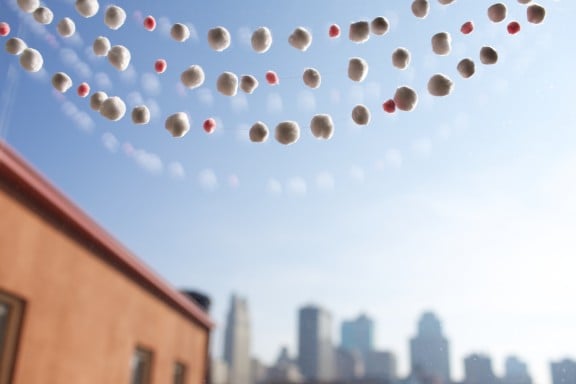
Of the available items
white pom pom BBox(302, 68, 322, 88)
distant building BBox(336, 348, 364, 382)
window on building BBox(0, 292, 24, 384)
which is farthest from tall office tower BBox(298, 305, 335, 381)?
white pom pom BBox(302, 68, 322, 88)

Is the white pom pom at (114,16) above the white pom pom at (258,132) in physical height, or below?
above

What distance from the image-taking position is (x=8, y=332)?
244 inches

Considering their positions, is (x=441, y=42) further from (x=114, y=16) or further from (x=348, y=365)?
(x=348, y=365)

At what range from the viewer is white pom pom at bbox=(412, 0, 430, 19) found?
8.96 ft

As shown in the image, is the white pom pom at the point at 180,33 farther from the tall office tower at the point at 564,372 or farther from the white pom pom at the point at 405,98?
the tall office tower at the point at 564,372

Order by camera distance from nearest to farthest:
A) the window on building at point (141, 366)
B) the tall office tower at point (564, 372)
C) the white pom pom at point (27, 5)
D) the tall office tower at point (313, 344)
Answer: the white pom pom at point (27, 5) → the window on building at point (141, 366) → the tall office tower at point (564, 372) → the tall office tower at point (313, 344)

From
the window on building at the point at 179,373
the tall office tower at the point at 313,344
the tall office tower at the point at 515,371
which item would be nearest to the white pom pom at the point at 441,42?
the window on building at the point at 179,373

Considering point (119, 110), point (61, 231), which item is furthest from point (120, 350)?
point (119, 110)

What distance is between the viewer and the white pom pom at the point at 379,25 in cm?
280

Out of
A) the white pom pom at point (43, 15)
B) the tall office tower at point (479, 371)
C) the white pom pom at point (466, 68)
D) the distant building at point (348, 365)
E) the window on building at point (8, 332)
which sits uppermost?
the distant building at point (348, 365)

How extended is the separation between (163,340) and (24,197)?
18.1 feet

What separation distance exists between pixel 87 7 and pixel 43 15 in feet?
0.91

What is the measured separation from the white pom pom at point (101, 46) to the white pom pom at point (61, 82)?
0.22 meters

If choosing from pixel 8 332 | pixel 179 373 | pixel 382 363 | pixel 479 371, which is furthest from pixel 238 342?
pixel 8 332
